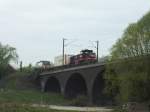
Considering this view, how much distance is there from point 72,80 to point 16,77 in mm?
19108

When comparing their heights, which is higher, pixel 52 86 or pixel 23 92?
pixel 52 86

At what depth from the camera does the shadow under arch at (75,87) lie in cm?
8891

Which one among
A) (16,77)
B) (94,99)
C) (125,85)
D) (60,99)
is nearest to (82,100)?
(94,99)

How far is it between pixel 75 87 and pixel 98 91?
48.1 feet

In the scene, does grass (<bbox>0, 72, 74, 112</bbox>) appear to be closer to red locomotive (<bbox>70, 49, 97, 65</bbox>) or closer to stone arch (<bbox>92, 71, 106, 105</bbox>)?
stone arch (<bbox>92, 71, 106, 105</bbox>)

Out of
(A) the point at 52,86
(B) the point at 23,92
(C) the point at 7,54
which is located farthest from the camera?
(C) the point at 7,54

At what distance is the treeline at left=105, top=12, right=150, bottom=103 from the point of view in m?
54.5

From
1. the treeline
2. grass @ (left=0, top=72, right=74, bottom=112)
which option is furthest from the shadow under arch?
the treeline

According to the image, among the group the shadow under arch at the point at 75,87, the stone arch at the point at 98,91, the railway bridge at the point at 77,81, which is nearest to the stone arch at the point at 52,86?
the railway bridge at the point at 77,81

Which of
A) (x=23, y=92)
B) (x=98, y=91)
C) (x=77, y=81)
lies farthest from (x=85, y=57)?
(x=23, y=92)

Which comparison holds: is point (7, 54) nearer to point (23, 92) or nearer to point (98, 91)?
point (23, 92)

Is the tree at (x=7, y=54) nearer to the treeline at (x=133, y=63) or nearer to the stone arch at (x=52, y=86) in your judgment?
the stone arch at (x=52, y=86)

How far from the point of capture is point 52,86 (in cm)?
10438

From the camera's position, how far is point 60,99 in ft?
287
